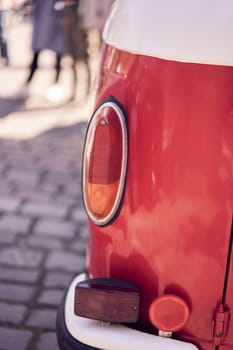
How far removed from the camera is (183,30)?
1850 mm

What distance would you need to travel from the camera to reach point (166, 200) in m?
1.97

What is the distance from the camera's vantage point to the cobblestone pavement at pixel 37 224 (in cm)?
309

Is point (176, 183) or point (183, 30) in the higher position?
point (183, 30)

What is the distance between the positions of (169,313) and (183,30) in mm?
941

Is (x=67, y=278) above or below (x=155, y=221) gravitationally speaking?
below

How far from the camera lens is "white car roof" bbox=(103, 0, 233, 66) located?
5.96 feet

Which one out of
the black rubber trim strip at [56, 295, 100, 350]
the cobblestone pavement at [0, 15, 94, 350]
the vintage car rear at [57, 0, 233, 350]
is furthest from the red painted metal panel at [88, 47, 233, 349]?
the cobblestone pavement at [0, 15, 94, 350]

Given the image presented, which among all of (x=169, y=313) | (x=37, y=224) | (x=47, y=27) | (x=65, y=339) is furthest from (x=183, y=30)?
(x=47, y=27)

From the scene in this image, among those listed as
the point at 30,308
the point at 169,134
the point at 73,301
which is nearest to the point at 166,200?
the point at 169,134

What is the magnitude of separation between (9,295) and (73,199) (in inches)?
55.4

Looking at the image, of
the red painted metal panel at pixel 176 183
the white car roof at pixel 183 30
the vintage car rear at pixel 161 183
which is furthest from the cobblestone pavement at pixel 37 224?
the white car roof at pixel 183 30

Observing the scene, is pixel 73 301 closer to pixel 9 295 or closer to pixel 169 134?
pixel 169 134

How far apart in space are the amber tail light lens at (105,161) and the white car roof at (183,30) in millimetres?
240

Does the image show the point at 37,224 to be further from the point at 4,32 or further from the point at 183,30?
the point at 4,32
